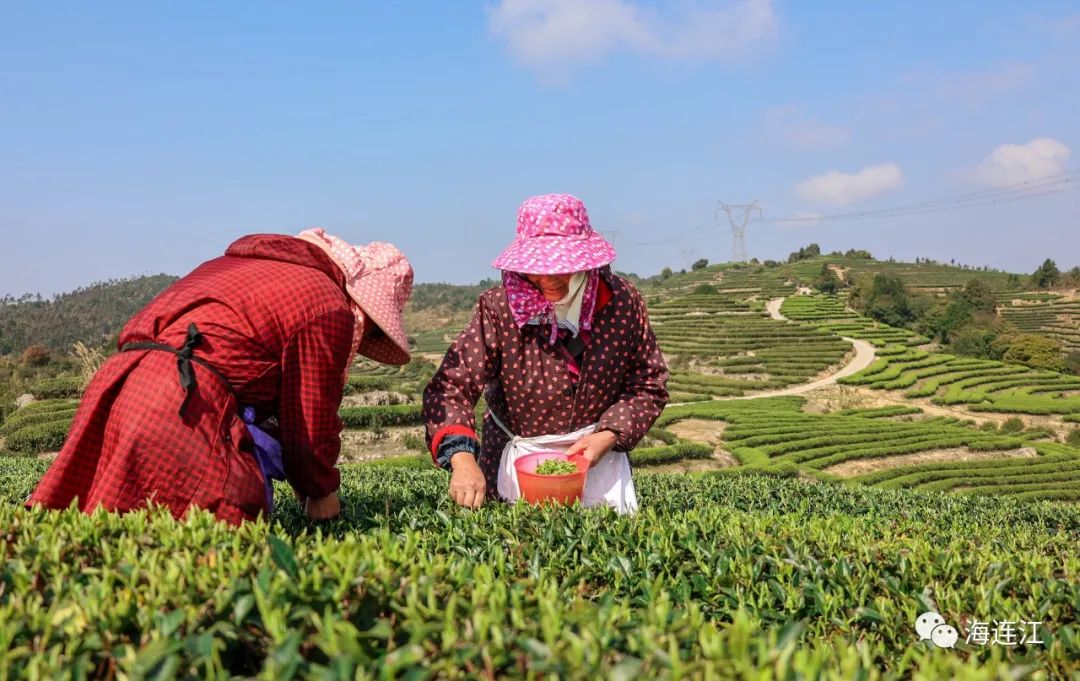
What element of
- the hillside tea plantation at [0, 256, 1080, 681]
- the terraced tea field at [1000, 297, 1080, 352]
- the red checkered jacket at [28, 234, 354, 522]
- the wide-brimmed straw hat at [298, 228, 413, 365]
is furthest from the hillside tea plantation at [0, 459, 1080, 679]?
the terraced tea field at [1000, 297, 1080, 352]

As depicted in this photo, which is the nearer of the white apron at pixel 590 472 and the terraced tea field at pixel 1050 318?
the white apron at pixel 590 472

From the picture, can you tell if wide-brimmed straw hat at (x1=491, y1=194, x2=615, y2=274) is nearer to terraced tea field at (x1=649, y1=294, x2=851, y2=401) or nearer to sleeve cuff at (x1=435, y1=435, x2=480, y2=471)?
sleeve cuff at (x1=435, y1=435, x2=480, y2=471)

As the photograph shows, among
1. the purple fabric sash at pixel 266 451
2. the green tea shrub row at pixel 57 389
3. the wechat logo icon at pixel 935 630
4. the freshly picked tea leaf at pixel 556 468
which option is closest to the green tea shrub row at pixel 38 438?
the green tea shrub row at pixel 57 389

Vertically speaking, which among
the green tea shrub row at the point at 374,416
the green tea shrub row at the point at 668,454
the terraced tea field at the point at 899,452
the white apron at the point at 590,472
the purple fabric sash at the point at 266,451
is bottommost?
the terraced tea field at the point at 899,452

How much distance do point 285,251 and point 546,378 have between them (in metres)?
1.04

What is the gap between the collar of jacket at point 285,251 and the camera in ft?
7.62

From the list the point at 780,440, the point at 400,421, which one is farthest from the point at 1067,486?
the point at 400,421

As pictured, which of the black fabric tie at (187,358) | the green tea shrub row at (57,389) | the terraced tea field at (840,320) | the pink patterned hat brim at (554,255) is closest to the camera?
the black fabric tie at (187,358)

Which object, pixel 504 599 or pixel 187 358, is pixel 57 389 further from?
pixel 504 599

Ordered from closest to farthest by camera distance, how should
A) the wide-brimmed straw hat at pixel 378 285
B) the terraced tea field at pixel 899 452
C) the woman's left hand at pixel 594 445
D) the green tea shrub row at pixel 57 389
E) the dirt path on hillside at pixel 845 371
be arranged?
the wide-brimmed straw hat at pixel 378 285 < the woman's left hand at pixel 594 445 < the terraced tea field at pixel 899 452 < the green tea shrub row at pixel 57 389 < the dirt path on hillside at pixel 845 371

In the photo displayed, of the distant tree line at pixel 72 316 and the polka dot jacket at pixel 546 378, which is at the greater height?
the distant tree line at pixel 72 316

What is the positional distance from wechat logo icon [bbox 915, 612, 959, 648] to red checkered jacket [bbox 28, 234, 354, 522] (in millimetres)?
1668

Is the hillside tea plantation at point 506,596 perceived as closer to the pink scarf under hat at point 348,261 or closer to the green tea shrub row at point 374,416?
the pink scarf under hat at point 348,261

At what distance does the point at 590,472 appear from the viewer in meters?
2.97
